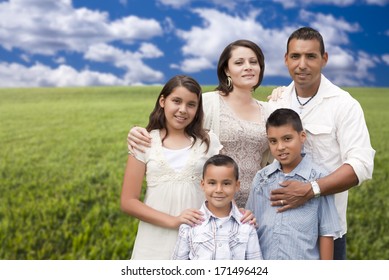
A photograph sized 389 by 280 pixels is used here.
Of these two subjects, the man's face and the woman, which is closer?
the man's face

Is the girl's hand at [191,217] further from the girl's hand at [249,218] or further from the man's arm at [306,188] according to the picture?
the man's arm at [306,188]

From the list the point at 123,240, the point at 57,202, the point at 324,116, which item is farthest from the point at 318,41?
the point at 57,202

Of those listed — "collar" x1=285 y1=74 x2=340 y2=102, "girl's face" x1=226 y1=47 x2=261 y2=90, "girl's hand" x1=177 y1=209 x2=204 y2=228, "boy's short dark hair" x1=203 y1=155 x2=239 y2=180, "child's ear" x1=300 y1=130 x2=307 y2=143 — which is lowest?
"girl's hand" x1=177 y1=209 x2=204 y2=228

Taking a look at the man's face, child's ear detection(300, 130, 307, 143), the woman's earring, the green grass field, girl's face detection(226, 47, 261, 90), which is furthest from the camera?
the green grass field

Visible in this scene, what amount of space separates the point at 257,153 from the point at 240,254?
66 cm

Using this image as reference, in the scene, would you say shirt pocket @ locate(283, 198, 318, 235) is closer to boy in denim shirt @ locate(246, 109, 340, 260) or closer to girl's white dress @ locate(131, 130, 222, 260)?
boy in denim shirt @ locate(246, 109, 340, 260)

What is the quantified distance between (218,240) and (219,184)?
0.28 metres

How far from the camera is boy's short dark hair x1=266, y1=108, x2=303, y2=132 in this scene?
2799 mm

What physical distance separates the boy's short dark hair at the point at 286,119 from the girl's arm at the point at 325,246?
57 cm

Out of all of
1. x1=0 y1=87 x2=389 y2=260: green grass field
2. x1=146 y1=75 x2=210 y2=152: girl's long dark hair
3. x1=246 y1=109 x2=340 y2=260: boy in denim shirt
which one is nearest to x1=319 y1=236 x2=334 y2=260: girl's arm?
x1=246 y1=109 x2=340 y2=260: boy in denim shirt

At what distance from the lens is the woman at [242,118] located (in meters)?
3.13

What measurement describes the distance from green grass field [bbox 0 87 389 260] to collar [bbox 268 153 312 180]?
3.01 metres

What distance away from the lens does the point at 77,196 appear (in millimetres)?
6797

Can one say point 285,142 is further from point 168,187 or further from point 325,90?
point 168,187
